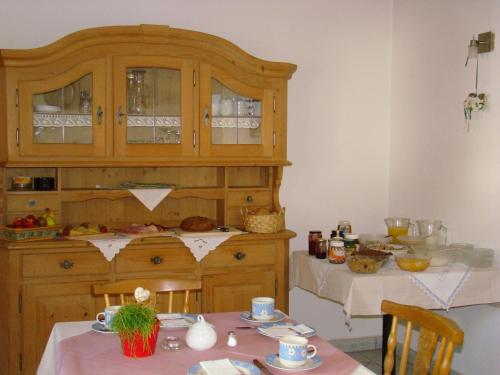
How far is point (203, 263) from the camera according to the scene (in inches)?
129

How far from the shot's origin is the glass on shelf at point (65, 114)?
313cm

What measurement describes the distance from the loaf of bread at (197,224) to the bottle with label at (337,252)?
2.29ft

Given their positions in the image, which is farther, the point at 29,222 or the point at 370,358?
the point at 370,358

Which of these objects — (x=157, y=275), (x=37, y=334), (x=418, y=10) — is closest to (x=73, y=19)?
(x=157, y=275)

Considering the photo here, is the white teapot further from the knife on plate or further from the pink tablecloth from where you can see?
the knife on plate

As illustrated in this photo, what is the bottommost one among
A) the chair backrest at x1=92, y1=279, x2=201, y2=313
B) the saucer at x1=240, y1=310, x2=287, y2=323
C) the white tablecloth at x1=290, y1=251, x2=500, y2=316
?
the white tablecloth at x1=290, y1=251, x2=500, y2=316

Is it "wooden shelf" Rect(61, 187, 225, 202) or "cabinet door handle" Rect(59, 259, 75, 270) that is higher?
"wooden shelf" Rect(61, 187, 225, 202)

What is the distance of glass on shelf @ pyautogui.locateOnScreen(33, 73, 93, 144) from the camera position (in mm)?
3133

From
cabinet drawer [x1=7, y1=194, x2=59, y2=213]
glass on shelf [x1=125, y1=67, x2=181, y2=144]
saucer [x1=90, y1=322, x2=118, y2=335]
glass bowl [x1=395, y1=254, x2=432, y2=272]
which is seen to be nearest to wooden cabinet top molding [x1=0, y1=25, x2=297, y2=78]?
glass on shelf [x1=125, y1=67, x2=181, y2=144]

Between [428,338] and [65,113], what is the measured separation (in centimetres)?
219

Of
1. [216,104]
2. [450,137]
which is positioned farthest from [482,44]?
[216,104]

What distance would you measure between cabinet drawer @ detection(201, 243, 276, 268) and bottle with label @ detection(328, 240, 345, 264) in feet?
1.30

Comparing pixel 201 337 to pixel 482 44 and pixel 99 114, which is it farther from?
pixel 482 44

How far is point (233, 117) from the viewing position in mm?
3420
